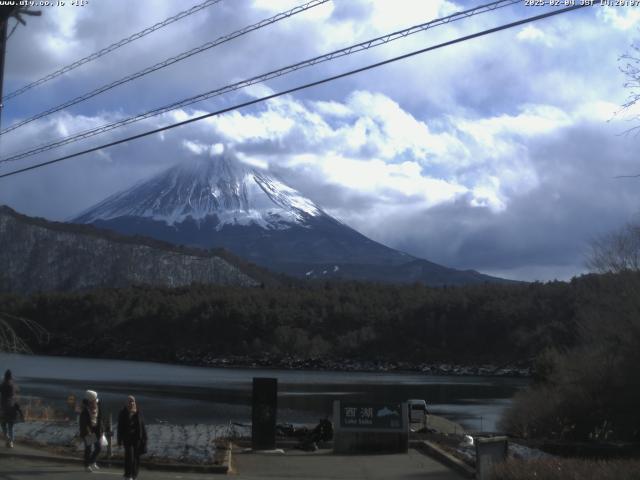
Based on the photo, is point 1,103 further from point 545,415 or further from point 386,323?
point 386,323

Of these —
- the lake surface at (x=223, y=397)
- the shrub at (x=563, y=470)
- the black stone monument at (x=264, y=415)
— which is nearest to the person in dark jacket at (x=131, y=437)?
the black stone monument at (x=264, y=415)

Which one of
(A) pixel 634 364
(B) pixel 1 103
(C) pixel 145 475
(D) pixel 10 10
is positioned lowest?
(C) pixel 145 475

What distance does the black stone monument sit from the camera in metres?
21.6

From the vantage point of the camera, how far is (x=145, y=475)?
17.5m

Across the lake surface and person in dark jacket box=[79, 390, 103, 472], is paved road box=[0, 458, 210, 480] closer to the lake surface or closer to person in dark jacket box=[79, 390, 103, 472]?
person in dark jacket box=[79, 390, 103, 472]

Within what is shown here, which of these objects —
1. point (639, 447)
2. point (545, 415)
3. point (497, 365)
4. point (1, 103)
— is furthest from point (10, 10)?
point (497, 365)

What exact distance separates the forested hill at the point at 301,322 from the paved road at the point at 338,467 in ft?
384

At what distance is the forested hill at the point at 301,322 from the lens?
14525 cm

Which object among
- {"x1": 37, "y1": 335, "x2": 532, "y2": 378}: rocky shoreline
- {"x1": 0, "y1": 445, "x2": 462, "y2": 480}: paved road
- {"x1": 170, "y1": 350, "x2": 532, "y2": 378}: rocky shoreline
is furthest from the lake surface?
{"x1": 37, "y1": 335, "x2": 532, "y2": 378}: rocky shoreline

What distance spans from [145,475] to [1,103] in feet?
26.4

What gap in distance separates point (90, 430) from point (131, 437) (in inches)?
77.7

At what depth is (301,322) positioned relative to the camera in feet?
536

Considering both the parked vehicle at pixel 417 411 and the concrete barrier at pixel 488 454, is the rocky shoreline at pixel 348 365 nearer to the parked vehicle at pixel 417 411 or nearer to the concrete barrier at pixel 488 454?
the parked vehicle at pixel 417 411

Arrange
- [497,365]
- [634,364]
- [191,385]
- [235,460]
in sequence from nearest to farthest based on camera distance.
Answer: [235,460]
[634,364]
[191,385]
[497,365]
